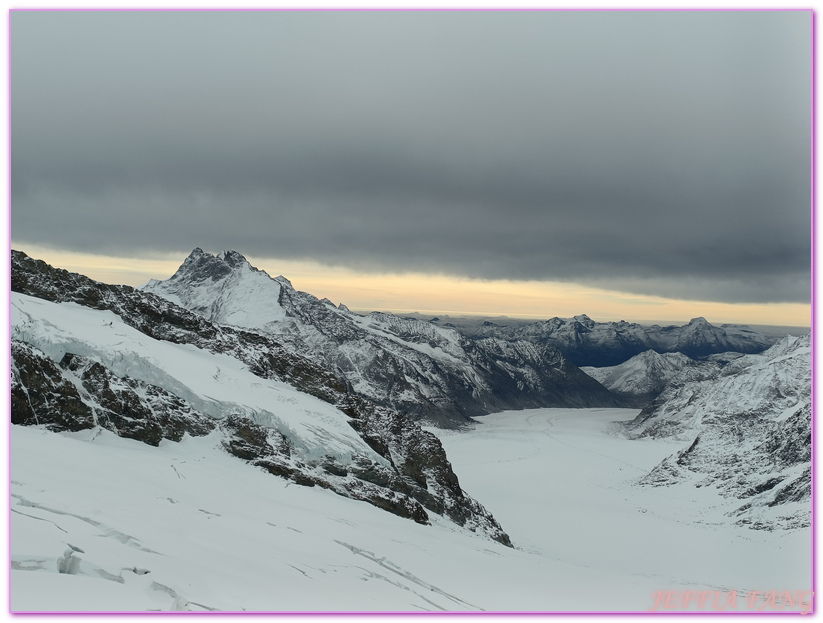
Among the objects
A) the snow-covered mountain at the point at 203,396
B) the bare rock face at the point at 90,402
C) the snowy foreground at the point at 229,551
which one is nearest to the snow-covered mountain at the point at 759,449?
the snowy foreground at the point at 229,551

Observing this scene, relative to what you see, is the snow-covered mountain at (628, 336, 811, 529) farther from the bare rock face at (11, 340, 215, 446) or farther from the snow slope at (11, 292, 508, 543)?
the bare rock face at (11, 340, 215, 446)

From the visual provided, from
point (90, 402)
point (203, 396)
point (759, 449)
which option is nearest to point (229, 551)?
point (90, 402)

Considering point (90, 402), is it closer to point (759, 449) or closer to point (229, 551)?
point (229, 551)

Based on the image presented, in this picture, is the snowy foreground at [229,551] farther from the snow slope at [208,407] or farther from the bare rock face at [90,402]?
the snow slope at [208,407]

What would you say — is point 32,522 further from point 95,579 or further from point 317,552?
point 317,552

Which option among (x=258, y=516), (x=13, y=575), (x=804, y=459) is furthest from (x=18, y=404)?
(x=804, y=459)
